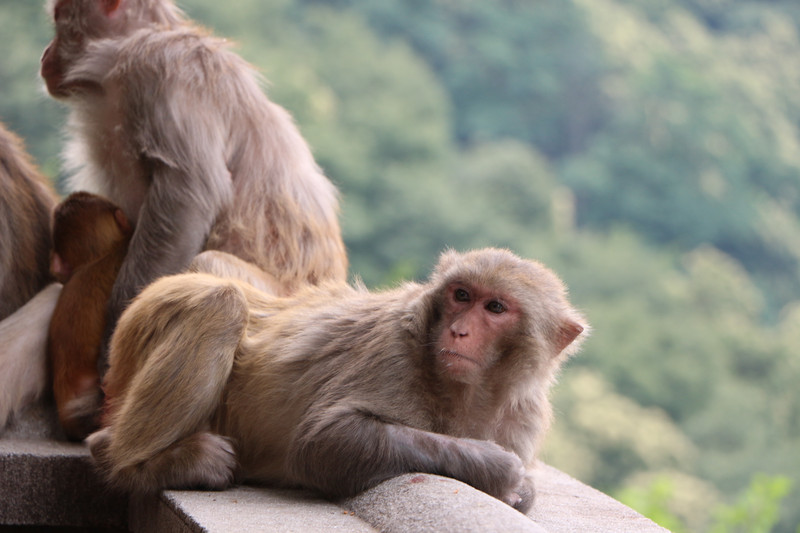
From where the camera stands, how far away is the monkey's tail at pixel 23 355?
375cm

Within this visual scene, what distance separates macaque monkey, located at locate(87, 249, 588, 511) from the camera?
9.25ft

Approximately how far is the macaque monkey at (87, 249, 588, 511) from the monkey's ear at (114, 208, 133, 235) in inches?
35.2

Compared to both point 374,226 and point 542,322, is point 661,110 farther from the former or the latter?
point 542,322

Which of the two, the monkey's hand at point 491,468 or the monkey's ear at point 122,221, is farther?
the monkey's ear at point 122,221

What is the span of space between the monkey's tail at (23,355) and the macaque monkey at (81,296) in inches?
2.1

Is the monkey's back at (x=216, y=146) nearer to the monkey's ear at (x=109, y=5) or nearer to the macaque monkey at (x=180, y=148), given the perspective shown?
the macaque monkey at (x=180, y=148)

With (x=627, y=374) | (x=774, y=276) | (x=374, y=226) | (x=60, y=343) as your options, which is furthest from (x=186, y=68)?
(x=774, y=276)

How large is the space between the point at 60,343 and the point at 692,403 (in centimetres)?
2355

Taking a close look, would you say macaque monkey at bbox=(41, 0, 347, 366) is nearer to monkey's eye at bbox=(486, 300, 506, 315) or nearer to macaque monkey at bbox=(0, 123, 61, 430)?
macaque monkey at bbox=(0, 123, 61, 430)

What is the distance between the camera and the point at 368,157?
88.3 ft

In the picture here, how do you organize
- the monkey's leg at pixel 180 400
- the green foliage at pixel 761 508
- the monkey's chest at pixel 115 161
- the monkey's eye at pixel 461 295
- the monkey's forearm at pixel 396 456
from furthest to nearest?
the green foliage at pixel 761 508
the monkey's chest at pixel 115 161
the monkey's leg at pixel 180 400
the monkey's eye at pixel 461 295
the monkey's forearm at pixel 396 456

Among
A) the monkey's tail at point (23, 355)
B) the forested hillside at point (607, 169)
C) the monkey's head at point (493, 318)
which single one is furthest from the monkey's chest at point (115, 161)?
the forested hillside at point (607, 169)

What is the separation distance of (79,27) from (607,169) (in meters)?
29.9

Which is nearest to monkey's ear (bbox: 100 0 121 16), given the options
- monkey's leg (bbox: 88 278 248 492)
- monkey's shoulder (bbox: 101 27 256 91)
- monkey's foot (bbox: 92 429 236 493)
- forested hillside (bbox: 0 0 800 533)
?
monkey's shoulder (bbox: 101 27 256 91)
